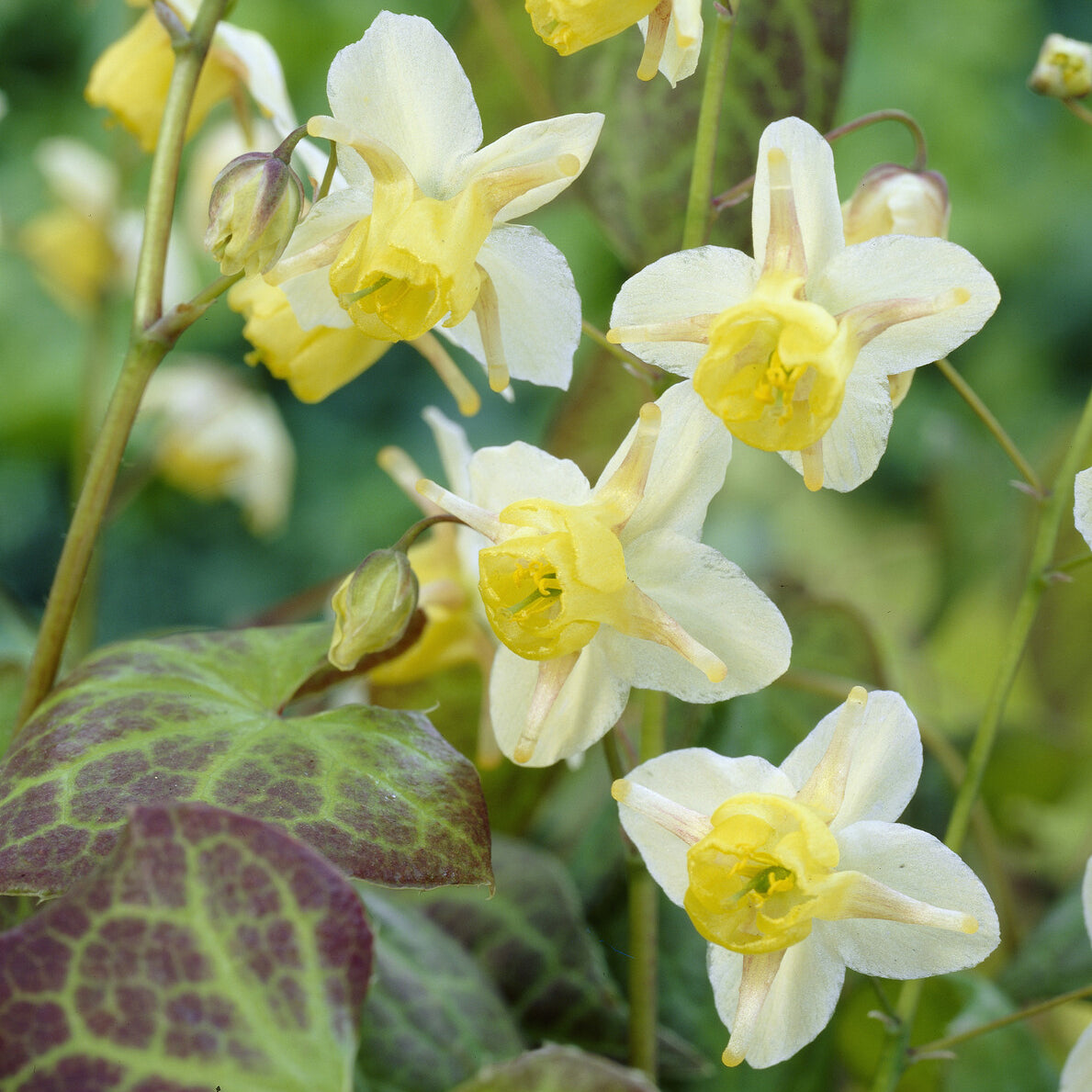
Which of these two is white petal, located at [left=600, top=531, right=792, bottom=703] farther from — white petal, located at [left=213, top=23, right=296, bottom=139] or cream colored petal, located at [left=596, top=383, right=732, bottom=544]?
white petal, located at [left=213, top=23, right=296, bottom=139]

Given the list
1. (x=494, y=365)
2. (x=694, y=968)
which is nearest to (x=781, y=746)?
(x=694, y=968)

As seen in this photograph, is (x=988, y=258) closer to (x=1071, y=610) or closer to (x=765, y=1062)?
(x=1071, y=610)

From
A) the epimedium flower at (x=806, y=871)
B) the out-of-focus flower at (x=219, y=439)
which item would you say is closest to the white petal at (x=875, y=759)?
the epimedium flower at (x=806, y=871)

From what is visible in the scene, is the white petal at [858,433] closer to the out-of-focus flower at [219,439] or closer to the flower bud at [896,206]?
the flower bud at [896,206]

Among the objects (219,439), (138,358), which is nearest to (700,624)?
(138,358)

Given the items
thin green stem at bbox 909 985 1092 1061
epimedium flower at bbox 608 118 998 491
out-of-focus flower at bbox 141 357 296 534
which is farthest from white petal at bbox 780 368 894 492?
out-of-focus flower at bbox 141 357 296 534

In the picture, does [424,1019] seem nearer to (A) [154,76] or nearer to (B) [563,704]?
(B) [563,704]

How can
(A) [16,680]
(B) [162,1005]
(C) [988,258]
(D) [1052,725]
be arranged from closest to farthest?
(B) [162,1005]
(A) [16,680]
(D) [1052,725]
(C) [988,258]
